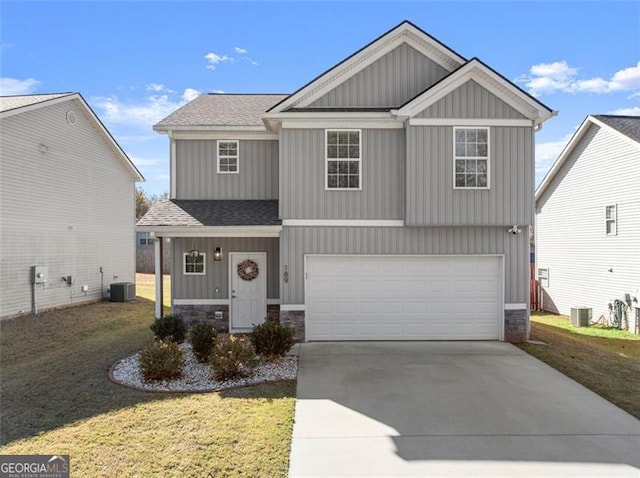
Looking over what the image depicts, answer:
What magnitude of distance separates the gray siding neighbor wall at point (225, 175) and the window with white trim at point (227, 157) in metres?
0.12

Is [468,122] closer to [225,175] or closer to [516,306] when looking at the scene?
[516,306]

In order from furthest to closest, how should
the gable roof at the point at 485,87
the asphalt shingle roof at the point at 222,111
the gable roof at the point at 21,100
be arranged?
the gable roof at the point at 21,100 < the asphalt shingle roof at the point at 222,111 < the gable roof at the point at 485,87

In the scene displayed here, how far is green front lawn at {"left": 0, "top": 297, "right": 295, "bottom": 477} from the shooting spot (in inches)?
172

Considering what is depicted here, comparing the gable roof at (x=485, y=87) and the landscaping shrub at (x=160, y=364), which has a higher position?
the gable roof at (x=485, y=87)

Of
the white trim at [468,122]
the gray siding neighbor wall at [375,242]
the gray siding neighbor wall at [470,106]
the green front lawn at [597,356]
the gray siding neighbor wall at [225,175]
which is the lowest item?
the green front lawn at [597,356]

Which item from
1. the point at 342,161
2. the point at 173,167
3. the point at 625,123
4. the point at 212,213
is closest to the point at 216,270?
the point at 212,213

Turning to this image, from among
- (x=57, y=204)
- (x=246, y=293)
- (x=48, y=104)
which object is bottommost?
(x=246, y=293)

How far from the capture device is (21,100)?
1367 centimetres

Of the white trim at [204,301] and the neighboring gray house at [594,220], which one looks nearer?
the white trim at [204,301]

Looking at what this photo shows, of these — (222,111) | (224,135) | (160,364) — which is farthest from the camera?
(222,111)

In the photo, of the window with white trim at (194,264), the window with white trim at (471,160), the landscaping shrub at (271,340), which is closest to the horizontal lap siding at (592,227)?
the window with white trim at (471,160)

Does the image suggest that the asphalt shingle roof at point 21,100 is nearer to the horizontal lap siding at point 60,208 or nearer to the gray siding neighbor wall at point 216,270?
the horizontal lap siding at point 60,208

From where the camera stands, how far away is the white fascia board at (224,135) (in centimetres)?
1079

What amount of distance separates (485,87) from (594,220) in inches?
315
